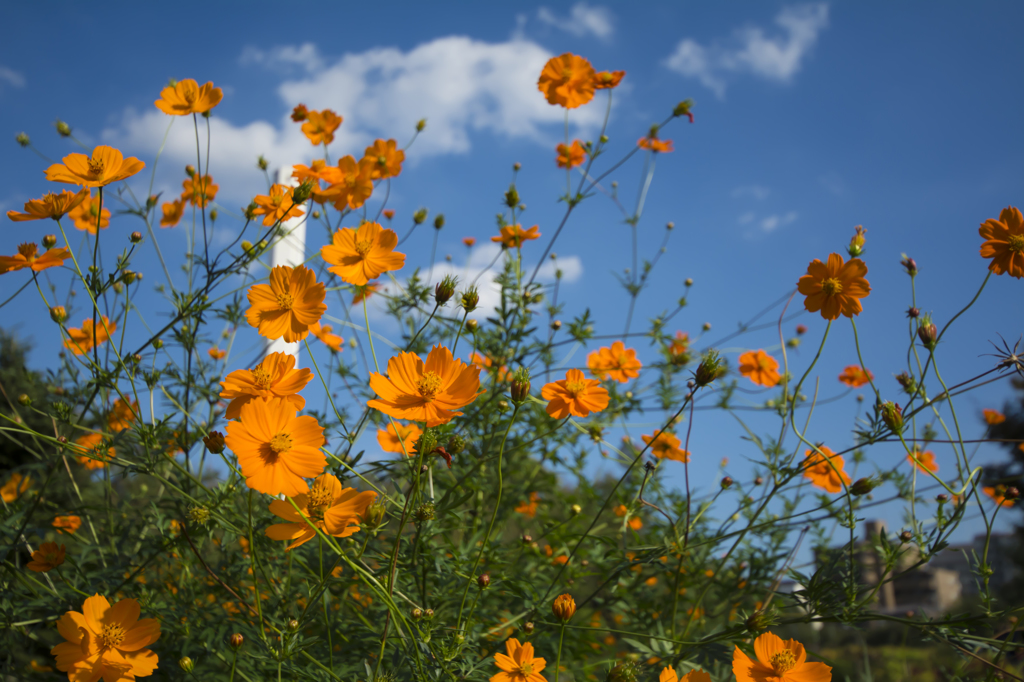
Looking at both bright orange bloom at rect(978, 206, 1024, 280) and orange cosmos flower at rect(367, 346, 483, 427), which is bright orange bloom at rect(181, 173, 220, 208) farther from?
bright orange bloom at rect(978, 206, 1024, 280)

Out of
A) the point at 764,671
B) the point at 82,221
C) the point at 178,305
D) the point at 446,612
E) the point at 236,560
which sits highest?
the point at 82,221

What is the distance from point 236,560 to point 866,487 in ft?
4.62

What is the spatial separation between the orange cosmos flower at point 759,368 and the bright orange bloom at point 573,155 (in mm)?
950

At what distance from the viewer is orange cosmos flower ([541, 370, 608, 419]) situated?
1314mm

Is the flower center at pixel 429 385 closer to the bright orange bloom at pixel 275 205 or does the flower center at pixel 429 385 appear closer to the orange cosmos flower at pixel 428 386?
the orange cosmos flower at pixel 428 386

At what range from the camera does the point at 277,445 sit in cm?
89

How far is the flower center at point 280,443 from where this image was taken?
89 cm

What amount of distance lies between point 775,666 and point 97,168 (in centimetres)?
162

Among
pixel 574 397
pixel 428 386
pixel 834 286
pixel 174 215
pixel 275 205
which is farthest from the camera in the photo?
pixel 174 215

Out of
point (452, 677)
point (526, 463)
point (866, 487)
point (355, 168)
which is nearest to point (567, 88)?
point (355, 168)

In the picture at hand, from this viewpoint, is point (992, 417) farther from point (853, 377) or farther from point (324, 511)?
point (324, 511)

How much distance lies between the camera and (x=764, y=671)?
1006 millimetres

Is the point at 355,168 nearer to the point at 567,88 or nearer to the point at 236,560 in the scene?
the point at 567,88


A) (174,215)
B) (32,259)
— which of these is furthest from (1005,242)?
(174,215)
